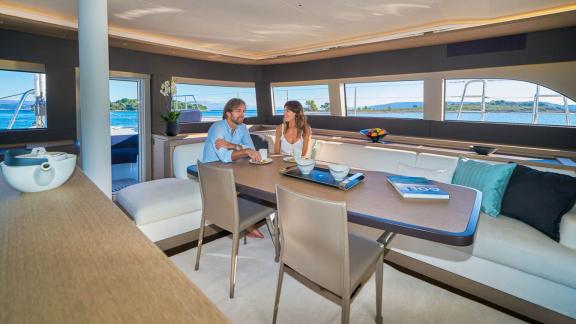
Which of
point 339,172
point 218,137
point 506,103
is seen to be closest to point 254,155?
point 218,137

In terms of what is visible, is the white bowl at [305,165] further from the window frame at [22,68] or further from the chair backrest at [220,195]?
the window frame at [22,68]

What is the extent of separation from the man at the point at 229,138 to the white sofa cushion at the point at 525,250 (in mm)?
1835

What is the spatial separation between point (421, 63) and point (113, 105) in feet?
15.4

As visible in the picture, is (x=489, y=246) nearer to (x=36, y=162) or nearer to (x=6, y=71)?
(x=36, y=162)

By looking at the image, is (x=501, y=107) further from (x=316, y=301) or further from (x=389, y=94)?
(x=316, y=301)

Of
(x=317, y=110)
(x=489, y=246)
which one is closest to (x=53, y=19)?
(x=317, y=110)

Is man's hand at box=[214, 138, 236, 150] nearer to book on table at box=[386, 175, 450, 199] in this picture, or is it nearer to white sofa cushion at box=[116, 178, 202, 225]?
white sofa cushion at box=[116, 178, 202, 225]

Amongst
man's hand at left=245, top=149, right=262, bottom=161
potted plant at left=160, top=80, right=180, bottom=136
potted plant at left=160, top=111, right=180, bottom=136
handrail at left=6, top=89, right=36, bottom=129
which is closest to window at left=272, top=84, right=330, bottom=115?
potted plant at left=160, top=80, right=180, bottom=136

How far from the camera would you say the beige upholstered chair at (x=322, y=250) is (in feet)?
4.92

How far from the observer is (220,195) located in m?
2.27

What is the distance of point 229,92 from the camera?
647 centimetres

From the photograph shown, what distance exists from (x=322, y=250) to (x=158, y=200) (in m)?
1.85

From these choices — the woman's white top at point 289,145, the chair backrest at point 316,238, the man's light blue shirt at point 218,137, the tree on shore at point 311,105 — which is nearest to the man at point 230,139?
the man's light blue shirt at point 218,137

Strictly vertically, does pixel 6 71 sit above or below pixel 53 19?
below
